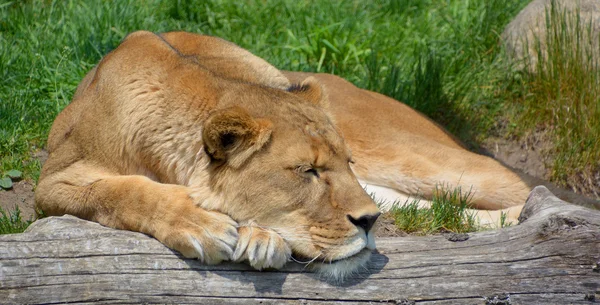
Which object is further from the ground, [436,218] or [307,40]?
[307,40]

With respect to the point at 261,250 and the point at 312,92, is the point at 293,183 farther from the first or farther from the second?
the point at 312,92

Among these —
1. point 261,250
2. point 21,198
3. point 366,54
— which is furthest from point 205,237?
point 366,54

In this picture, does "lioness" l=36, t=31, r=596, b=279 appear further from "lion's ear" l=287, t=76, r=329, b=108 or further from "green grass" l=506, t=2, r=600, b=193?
"green grass" l=506, t=2, r=600, b=193

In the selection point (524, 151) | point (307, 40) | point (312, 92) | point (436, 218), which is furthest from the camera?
point (307, 40)

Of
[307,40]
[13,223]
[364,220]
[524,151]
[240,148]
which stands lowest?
[13,223]

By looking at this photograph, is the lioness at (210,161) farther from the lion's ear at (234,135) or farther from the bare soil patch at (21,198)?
the bare soil patch at (21,198)

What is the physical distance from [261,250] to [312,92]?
3.52 feet

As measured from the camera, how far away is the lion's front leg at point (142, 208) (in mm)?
3166

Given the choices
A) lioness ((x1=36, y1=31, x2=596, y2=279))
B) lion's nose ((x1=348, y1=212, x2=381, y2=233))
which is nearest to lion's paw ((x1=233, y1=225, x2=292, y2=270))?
lioness ((x1=36, y1=31, x2=596, y2=279))

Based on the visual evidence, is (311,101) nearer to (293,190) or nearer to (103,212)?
(293,190)

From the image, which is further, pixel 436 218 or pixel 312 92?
pixel 436 218

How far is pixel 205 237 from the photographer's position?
3.17 meters

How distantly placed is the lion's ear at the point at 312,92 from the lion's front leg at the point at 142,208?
81 cm

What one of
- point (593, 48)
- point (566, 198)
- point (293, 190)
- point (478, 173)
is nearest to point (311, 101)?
point (293, 190)
